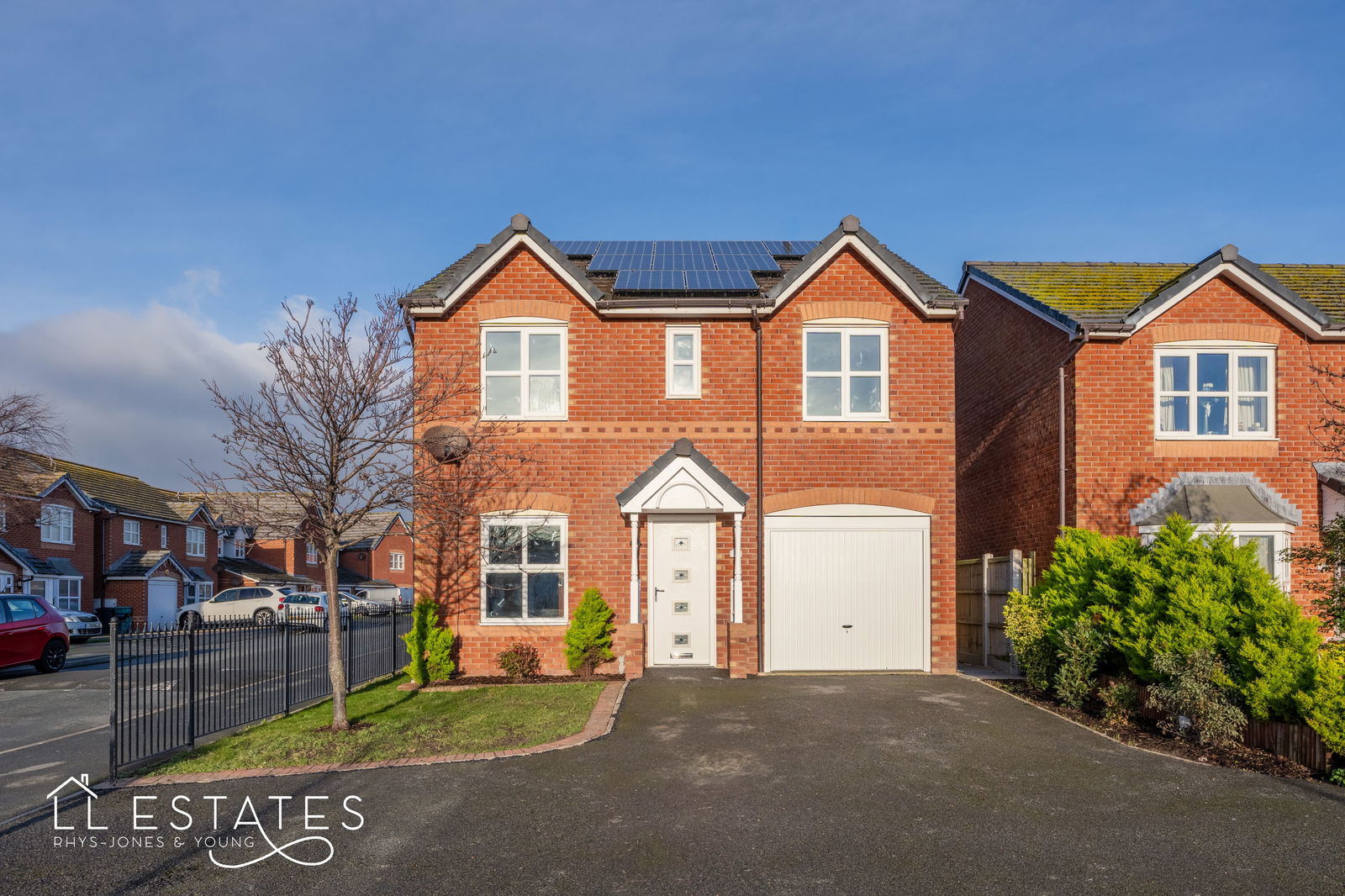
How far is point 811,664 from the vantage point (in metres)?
14.4

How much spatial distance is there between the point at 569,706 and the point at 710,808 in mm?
4359

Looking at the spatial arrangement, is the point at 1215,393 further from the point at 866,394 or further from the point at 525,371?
the point at 525,371

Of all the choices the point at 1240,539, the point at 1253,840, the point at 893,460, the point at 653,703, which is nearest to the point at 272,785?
the point at 653,703

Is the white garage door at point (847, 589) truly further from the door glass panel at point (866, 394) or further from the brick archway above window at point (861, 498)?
the door glass panel at point (866, 394)

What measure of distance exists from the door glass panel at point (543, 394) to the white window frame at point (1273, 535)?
974 centimetres

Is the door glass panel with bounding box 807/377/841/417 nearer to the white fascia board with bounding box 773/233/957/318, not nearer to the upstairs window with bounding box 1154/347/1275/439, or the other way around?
the white fascia board with bounding box 773/233/957/318

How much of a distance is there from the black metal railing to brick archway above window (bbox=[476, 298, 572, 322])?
5.43m

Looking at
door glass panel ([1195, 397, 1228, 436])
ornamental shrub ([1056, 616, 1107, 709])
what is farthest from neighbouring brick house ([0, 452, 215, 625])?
door glass panel ([1195, 397, 1228, 436])

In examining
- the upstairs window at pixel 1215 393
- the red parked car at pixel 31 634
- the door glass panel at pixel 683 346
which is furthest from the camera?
the red parked car at pixel 31 634

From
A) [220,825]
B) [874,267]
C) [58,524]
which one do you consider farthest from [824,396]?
[58,524]

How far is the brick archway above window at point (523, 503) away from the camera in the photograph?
14305mm

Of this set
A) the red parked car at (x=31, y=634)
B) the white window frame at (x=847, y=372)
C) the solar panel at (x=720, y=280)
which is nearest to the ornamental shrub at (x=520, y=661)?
the white window frame at (x=847, y=372)

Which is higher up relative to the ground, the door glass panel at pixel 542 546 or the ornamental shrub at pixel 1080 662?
the door glass panel at pixel 542 546

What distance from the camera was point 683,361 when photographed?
14719 mm
